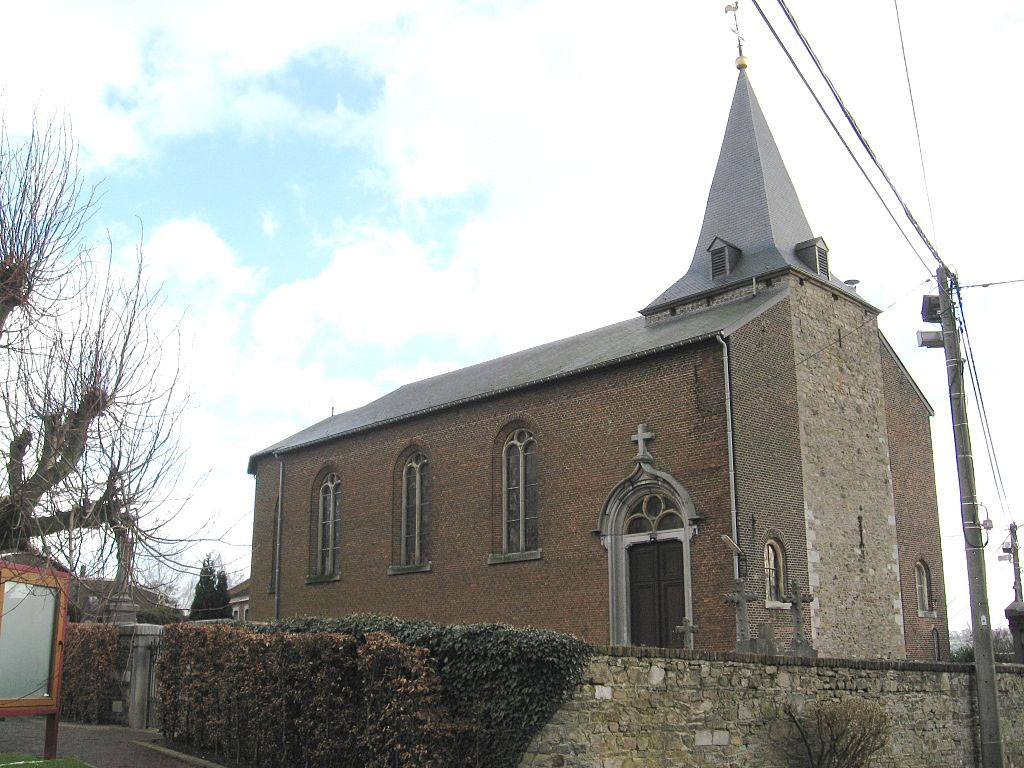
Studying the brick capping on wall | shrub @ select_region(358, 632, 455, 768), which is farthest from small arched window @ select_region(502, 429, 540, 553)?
shrub @ select_region(358, 632, 455, 768)

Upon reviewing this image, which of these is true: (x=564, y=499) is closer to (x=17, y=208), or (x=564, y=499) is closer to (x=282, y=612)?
(x=282, y=612)

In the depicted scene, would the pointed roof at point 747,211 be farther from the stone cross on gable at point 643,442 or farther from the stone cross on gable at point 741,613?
the stone cross on gable at point 741,613

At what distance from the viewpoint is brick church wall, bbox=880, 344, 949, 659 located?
22.9m

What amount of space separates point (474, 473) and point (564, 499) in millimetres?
3299

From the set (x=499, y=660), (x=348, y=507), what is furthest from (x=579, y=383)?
(x=499, y=660)

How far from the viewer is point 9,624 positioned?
34.4 ft

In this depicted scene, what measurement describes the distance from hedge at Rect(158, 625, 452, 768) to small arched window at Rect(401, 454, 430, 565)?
12078 millimetres

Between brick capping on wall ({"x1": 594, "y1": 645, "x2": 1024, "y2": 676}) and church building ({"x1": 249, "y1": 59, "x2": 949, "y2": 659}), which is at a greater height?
church building ({"x1": 249, "y1": 59, "x2": 949, "y2": 659})

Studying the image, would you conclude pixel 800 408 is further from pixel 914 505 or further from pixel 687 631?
pixel 687 631

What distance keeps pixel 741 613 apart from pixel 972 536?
14.8 ft

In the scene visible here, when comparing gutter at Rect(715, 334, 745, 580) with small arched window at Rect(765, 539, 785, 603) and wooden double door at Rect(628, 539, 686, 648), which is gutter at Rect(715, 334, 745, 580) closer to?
small arched window at Rect(765, 539, 785, 603)

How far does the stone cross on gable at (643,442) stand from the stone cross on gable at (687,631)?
3.29 metres

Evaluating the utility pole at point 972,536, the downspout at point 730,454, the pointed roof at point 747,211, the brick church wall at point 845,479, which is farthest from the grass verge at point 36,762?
the pointed roof at point 747,211

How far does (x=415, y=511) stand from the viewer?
2606 centimetres
